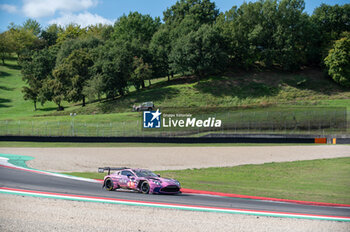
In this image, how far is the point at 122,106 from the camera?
71.1 meters

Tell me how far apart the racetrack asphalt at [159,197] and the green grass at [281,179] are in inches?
84.1

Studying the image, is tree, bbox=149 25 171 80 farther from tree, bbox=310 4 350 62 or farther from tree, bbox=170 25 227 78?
tree, bbox=310 4 350 62

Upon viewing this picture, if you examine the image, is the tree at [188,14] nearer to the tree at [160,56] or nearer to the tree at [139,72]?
the tree at [160,56]

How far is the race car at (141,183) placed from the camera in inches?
650

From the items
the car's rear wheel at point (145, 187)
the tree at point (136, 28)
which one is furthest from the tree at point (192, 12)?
the car's rear wheel at point (145, 187)

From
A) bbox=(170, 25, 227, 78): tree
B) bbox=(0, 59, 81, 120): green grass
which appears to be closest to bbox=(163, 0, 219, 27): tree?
bbox=(170, 25, 227, 78): tree

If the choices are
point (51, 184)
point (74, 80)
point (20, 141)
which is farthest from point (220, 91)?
point (51, 184)

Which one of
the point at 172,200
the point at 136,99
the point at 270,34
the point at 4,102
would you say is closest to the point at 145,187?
the point at 172,200

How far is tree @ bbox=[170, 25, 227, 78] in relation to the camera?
3103 inches

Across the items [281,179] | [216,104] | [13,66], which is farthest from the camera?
[13,66]

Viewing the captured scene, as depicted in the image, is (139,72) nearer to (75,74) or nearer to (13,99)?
(75,74)

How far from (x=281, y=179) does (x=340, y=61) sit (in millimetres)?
58888

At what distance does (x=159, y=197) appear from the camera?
15867 millimetres

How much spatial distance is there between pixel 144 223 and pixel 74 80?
241 feet
